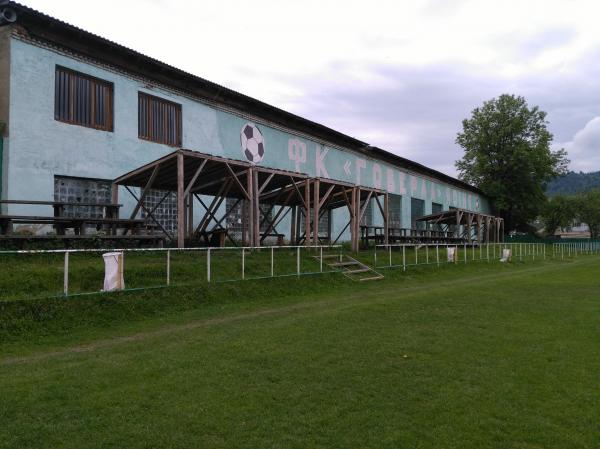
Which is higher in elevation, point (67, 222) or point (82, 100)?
point (82, 100)

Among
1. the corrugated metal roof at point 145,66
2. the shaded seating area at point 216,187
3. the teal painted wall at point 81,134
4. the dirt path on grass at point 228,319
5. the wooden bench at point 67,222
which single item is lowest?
the dirt path on grass at point 228,319

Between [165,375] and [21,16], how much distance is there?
1276cm

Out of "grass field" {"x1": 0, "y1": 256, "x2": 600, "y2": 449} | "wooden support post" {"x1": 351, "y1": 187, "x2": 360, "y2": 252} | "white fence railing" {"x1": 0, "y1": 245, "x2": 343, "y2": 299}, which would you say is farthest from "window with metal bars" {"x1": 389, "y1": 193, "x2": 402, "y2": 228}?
"grass field" {"x1": 0, "y1": 256, "x2": 600, "y2": 449}

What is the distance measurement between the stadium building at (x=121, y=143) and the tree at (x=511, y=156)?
41.8 m

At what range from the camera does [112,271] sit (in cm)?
941

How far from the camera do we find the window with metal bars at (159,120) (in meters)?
18.0

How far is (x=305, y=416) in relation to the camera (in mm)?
4441

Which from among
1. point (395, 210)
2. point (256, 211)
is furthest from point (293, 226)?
point (395, 210)

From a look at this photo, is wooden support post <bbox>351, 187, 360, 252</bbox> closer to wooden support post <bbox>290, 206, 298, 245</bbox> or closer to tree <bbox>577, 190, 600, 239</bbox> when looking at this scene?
wooden support post <bbox>290, 206, 298, 245</bbox>

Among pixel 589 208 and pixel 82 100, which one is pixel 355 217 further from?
pixel 589 208

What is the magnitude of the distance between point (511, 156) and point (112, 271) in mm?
56807

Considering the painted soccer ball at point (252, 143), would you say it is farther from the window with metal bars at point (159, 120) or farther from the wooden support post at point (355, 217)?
the wooden support post at point (355, 217)

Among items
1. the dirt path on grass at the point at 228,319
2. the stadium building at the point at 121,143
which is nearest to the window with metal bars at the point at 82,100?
the stadium building at the point at 121,143

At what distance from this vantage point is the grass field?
411cm
